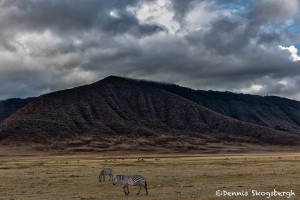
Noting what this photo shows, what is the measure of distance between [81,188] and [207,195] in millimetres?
11882

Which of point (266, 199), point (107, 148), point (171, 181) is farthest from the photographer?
point (107, 148)

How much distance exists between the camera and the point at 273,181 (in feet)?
125

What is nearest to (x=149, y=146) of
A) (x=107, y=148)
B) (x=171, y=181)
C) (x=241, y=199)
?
(x=107, y=148)

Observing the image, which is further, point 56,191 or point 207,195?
point 56,191

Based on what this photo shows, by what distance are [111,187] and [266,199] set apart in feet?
47.1

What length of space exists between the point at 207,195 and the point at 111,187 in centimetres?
1026

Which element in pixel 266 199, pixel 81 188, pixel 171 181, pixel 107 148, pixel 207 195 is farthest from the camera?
pixel 107 148

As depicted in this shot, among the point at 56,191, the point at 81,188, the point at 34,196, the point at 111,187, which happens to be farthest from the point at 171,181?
the point at 34,196

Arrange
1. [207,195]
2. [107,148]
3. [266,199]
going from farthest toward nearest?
[107,148], [207,195], [266,199]

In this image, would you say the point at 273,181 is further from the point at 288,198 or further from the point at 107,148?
the point at 107,148

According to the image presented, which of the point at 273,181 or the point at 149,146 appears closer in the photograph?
the point at 273,181

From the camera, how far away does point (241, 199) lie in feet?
89.3

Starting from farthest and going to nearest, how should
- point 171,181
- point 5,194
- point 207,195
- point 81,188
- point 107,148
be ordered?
point 107,148
point 171,181
point 81,188
point 5,194
point 207,195

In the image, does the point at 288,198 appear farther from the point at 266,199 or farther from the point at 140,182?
the point at 140,182
